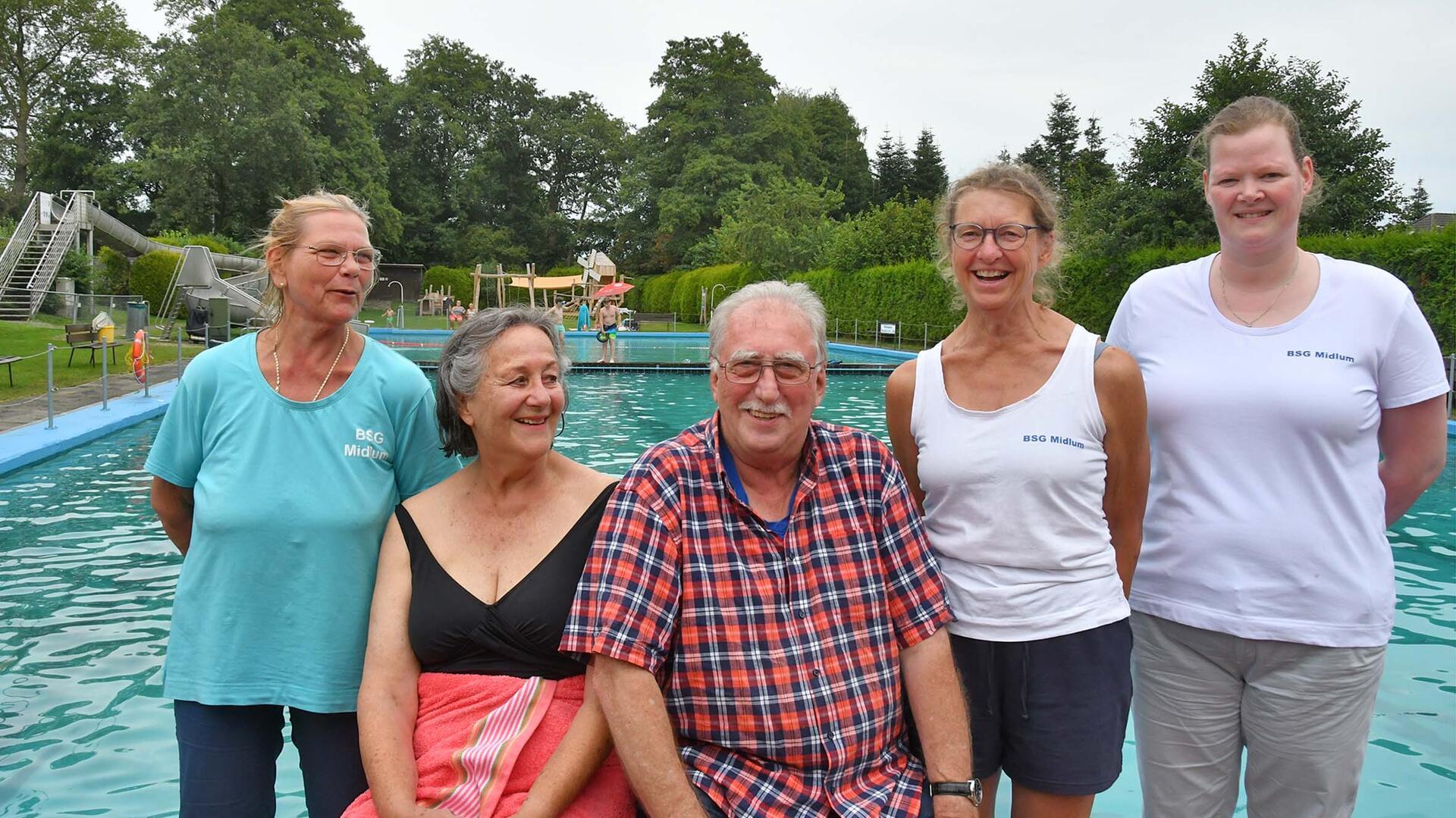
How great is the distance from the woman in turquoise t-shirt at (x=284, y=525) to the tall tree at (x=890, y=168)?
5688 centimetres

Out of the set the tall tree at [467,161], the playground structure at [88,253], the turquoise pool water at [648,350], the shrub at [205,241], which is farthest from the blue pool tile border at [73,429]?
the tall tree at [467,161]

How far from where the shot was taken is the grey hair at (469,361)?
242cm

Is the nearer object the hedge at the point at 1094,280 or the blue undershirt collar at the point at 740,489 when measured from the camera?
the blue undershirt collar at the point at 740,489

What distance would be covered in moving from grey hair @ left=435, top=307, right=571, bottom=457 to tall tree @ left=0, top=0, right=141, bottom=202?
46673 mm

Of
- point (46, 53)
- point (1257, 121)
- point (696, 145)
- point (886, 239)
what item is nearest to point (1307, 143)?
point (886, 239)

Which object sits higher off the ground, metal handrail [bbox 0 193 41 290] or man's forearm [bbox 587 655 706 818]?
metal handrail [bbox 0 193 41 290]

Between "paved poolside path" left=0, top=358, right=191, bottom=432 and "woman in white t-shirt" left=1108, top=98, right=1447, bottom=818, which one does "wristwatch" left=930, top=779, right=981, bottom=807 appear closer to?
"woman in white t-shirt" left=1108, top=98, right=1447, bottom=818

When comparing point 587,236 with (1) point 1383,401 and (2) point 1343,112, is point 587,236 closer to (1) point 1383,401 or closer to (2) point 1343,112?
(2) point 1343,112

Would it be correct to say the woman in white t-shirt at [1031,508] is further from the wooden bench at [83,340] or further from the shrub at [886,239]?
the shrub at [886,239]

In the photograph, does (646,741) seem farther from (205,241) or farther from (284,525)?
(205,241)

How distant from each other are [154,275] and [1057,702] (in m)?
37.1

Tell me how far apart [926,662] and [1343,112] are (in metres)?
22.3

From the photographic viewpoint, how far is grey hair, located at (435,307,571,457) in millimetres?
2420

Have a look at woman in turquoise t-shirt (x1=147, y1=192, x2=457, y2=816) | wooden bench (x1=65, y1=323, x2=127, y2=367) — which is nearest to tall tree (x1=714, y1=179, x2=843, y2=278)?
wooden bench (x1=65, y1=323, x2=127, y2=367)
